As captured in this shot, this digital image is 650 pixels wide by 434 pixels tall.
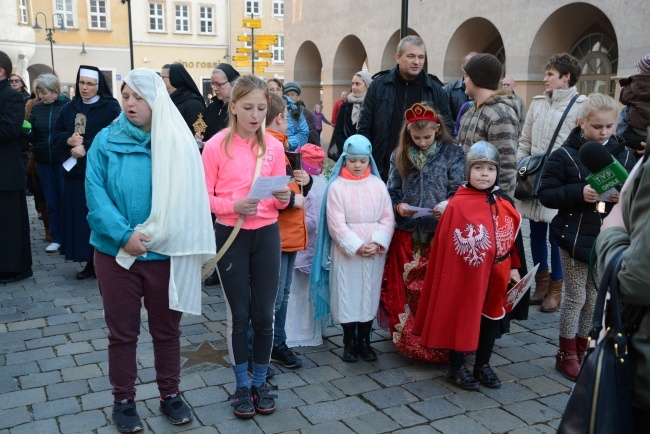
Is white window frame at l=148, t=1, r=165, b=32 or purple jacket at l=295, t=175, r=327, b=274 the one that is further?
white window frame at l=148, t=1, r=165, b=32

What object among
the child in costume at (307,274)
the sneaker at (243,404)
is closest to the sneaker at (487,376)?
the child in costume at (307,274)

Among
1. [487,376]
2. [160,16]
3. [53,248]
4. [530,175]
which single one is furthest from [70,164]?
[160,16]

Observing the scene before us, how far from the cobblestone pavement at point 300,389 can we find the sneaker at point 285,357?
7 cm

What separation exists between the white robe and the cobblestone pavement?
464mm

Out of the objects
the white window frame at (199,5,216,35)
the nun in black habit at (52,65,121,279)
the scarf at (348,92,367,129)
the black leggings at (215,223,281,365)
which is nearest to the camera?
the black leggings at (215,223,281,365)

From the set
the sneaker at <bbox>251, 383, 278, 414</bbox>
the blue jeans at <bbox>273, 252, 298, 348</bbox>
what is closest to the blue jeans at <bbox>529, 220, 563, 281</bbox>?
the blue jeans at <bbox>273, 252, 298, 348</bbox>

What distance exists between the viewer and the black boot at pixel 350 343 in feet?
15.4

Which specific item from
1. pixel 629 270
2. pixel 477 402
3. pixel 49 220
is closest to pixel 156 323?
pixel 477 402

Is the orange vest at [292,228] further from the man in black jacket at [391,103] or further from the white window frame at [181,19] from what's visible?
the white window frame at [181,19]

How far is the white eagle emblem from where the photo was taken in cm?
407

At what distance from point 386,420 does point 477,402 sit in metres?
0.67

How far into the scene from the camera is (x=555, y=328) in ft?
17.9

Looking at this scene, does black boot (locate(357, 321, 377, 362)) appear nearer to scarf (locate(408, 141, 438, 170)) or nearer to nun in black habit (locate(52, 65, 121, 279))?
scarf (locate(408, 141, 438, 170))

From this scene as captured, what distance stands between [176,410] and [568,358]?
8.92ft
